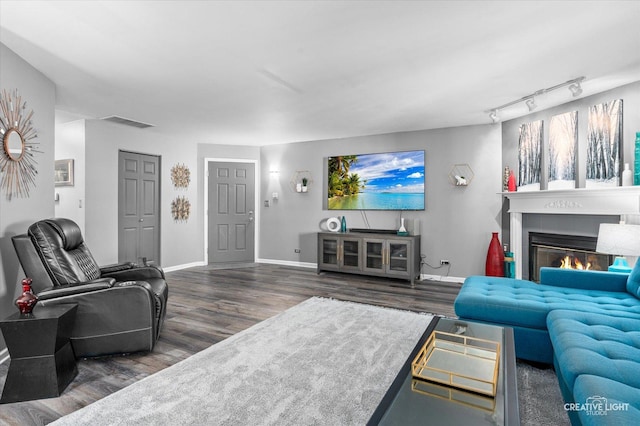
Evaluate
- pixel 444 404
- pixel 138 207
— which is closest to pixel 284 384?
pixel 444 404

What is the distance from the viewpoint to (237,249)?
674 cm

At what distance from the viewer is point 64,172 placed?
4941mm

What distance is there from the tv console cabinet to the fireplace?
152cm

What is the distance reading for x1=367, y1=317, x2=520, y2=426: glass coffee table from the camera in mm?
1218

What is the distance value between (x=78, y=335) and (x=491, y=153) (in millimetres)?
5147

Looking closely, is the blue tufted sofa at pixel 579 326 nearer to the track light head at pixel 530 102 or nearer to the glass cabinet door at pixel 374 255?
the track light head at pixel 530 102

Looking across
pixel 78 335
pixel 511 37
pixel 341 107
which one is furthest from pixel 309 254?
pixel 511 37

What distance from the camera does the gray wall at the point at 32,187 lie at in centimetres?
266

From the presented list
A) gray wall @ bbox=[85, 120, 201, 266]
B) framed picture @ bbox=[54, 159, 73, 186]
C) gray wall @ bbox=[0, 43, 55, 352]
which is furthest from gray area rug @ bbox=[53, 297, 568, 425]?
framed picture @ bbox=[54, 159, 73, 186]

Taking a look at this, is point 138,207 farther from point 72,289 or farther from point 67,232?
point 72,289

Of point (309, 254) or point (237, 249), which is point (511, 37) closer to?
point (309, 254)

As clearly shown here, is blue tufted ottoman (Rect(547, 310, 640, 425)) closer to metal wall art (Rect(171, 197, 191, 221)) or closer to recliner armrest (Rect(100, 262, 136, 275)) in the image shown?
recliner armrest (Rect(100, 262, 136, 275))

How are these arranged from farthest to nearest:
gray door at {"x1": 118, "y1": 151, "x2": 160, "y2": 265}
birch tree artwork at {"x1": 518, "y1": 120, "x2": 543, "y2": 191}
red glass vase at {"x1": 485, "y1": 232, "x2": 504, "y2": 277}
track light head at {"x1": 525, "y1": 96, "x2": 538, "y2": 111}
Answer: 1. gray door at {"x1": 118, "y1": 151, "x2": 160, "y2": 265}
2. red glass vase at {"x1": 485, "y1": 232, "x2": 504, "y2": 277}
3. birch tree artwork at {"x1": 518, "y1": 120, "x2": 543, "y2": 191}
4. track light head at {"x1": 525, "y1": 96, "x2": 538, "y2": 111}

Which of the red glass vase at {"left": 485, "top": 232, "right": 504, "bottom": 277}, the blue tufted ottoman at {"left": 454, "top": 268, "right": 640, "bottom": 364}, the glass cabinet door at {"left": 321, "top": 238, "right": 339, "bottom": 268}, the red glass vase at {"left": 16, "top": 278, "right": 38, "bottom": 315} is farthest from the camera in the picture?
the glass cabinet door at {"left": 321, "top": 238, "right": 339, "bottom": 268}
